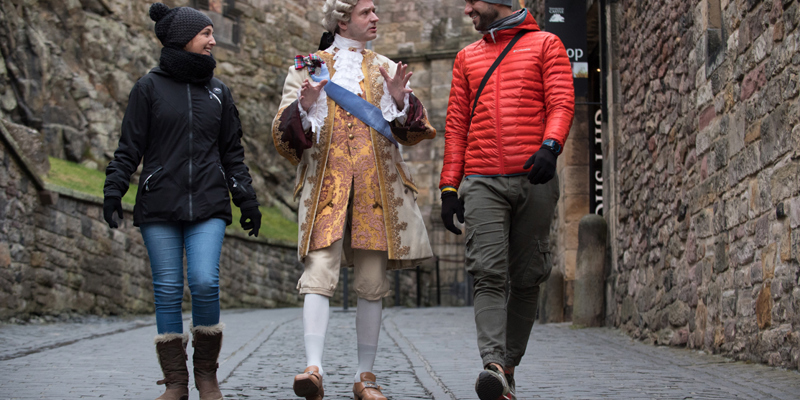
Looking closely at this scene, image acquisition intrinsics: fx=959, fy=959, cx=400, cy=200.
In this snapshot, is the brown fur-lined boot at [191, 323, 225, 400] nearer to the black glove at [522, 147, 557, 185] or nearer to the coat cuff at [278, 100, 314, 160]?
the coat cuff at [278, 100, 314, 160]

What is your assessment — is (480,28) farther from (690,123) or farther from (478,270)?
(690,123)

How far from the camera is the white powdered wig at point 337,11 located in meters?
4.54

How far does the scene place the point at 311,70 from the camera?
14.9 ft

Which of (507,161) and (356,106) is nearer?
(507,161)

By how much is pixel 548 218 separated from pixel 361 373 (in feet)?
3.66

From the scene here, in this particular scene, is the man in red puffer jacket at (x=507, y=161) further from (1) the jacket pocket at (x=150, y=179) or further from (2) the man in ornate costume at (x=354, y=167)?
(1) the jacket pocket at (x=150, y=179)

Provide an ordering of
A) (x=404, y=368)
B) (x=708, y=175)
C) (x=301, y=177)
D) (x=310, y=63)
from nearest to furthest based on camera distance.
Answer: (x=310, y=63)
(x=301, y=177)
(x=404, y=368)
(x=708, y=175)

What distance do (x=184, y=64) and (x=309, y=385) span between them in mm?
1573

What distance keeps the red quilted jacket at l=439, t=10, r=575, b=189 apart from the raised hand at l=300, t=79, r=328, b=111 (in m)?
0.60

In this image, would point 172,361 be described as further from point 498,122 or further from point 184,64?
point 498,122

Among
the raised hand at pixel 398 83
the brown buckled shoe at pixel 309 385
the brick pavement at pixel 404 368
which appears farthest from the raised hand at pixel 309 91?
the brick pavement at pixel 404 368

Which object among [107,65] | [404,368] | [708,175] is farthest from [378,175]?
[107,65]

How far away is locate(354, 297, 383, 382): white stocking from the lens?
445cm

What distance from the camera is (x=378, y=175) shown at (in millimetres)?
4508
